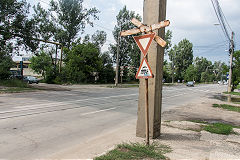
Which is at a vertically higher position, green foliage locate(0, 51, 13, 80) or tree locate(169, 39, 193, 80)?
tree locate(169, 39, 193, 80)

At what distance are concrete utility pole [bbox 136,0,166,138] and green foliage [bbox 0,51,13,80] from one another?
2463 cm

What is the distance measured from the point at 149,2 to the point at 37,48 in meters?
21.6

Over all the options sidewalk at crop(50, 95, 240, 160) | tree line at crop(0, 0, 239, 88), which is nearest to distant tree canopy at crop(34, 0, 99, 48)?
tree line at crop(0, 0, 239, 88)

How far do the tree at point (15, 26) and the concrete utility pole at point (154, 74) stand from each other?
761 inches

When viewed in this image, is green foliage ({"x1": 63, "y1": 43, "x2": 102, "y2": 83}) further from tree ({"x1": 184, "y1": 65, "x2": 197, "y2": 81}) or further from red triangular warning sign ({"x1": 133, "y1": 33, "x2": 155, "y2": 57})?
tree ({"x1": 184, "y1": 65, "x2": 197, "y2": 81})

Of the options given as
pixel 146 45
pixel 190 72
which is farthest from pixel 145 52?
pixel 190 72

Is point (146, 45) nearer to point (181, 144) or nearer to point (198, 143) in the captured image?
point (181, 144)

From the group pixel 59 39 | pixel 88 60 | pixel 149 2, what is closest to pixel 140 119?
→ pixel 149 2

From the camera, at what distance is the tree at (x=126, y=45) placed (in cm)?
5075

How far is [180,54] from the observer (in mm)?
75438

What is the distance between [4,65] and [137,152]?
88.1ft

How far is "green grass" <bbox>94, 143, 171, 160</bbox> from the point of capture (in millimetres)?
3893

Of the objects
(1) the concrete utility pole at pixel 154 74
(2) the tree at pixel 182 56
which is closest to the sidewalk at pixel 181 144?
(1) the concrete utility pole at pixel 154 74

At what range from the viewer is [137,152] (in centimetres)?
417
